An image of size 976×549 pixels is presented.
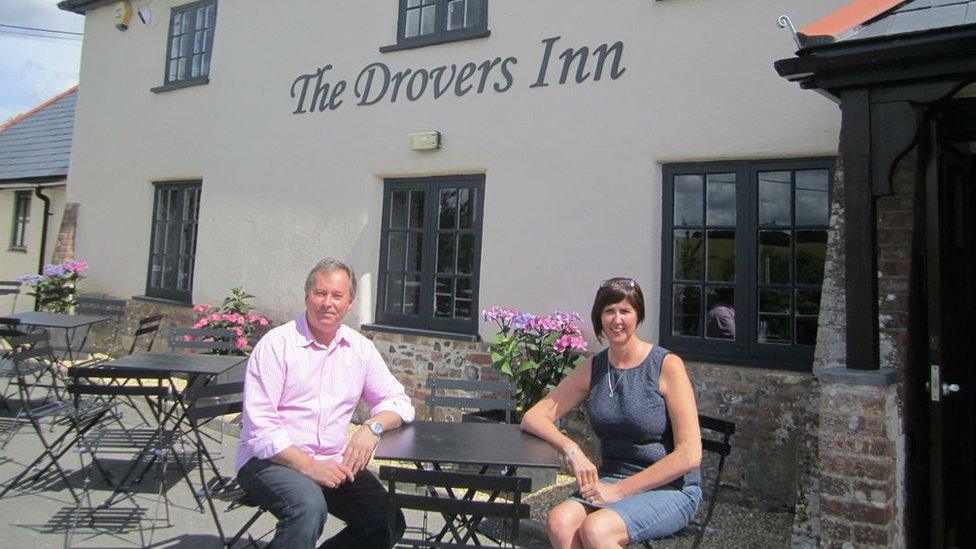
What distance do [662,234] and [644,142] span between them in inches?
30.5

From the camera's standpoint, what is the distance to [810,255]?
5.26 meters

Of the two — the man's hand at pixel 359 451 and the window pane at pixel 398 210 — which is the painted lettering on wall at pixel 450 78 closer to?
the window pane at pixel 398 210

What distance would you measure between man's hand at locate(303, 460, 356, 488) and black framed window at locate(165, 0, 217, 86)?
304 inches

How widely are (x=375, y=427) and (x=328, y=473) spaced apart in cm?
34

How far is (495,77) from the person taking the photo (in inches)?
270

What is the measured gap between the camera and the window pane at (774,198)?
5.36 metres

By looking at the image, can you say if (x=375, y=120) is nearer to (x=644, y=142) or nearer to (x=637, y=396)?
(x=644, y=142)

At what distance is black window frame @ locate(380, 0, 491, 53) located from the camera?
23.0 feet

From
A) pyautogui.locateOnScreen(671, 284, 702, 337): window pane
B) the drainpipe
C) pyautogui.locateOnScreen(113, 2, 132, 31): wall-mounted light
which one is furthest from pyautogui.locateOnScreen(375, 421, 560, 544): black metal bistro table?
the drainpipe

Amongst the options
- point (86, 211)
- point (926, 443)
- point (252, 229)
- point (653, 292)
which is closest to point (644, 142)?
point (653, 292)

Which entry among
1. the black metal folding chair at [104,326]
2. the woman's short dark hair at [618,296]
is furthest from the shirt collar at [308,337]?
the black metal folding chair at [104,326]

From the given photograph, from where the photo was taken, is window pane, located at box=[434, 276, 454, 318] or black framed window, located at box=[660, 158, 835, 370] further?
window pane, located at box=[434, 276, 454, 318]

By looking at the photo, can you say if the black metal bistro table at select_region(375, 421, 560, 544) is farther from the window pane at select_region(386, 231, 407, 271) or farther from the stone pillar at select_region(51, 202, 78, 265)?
the stone pillar at select_region(51, 202, 78, 265)

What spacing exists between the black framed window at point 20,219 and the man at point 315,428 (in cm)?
1306
